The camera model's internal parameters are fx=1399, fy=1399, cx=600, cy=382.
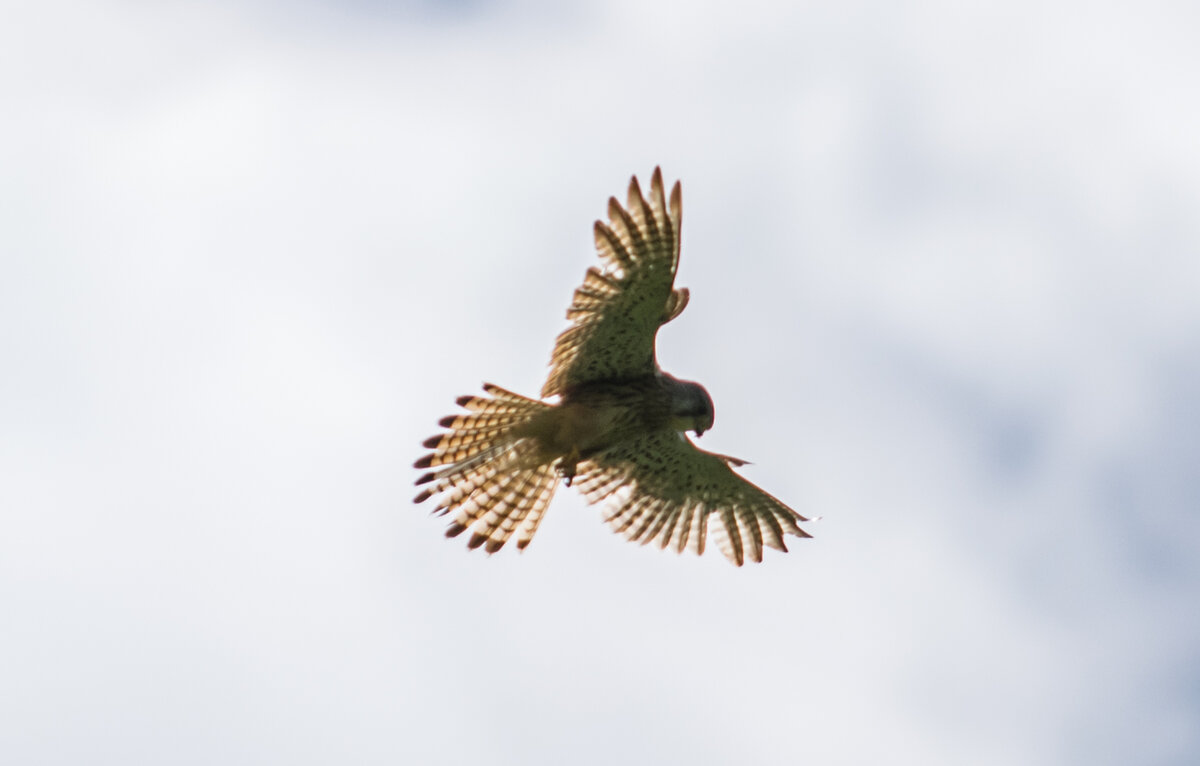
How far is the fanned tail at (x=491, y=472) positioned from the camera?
1055cm

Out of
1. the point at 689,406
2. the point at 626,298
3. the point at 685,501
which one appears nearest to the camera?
the point at 626,298

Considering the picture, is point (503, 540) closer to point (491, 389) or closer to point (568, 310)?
point (491, 389)

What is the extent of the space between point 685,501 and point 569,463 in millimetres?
1638

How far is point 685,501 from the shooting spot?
1245cm

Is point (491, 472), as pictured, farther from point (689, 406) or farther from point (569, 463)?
point (689, 406)

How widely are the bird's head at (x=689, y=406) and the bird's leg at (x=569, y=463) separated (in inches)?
31.9

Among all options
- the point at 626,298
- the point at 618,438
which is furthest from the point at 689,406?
the point at 626,298

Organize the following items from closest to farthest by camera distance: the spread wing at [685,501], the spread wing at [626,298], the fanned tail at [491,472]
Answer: the spread wing at [626,298] → the fanned tail at [491,472] → the spread wing at [685,501]

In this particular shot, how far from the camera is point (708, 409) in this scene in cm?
1124

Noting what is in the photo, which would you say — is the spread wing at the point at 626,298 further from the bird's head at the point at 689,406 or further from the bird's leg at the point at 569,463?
the bird's leg at the point at 569,463

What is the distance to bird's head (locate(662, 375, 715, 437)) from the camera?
11000mm

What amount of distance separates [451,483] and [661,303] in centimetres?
228

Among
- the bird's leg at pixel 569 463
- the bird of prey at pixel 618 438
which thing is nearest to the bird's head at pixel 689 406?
the bird of prey at pixel 618 438

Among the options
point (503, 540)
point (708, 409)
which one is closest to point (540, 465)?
point (503, 540)
